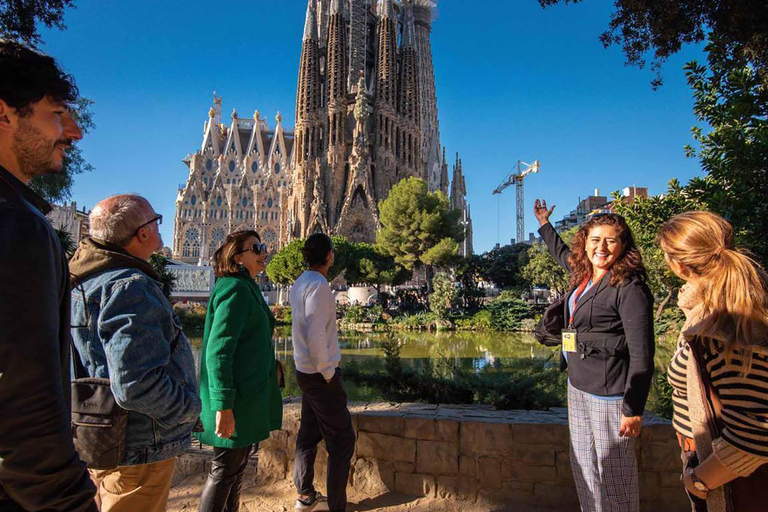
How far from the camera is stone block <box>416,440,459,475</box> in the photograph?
2.70m

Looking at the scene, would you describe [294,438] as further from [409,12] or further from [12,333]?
[409,12]

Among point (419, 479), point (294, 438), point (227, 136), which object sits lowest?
point (419, 479)

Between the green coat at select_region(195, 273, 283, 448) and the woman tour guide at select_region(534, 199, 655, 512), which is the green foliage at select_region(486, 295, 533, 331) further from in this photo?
the green coat at select_region(195, 273, 283, 448)

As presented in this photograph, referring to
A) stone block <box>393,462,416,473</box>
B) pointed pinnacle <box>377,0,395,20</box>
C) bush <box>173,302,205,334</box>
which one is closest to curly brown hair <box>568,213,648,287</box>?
stone block <box>393,462,416,473</box>

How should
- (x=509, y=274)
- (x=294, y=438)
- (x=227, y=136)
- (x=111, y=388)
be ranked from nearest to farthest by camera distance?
(x=111, y=388) → (x=294, y=438) → (x=509, y=274) → (x=227, y=136)

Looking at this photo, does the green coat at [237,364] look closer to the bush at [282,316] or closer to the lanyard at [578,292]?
the lanyard at [578,292]

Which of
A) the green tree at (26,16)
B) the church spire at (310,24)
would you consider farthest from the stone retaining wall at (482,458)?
the church spire at (310,24)

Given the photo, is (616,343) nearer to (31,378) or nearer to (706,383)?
(706,383)

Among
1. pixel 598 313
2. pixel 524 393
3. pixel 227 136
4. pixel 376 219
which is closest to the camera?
pixel 598 313

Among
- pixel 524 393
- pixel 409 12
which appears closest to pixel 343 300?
pixel 524 393

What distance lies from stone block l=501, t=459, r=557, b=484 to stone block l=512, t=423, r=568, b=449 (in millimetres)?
135

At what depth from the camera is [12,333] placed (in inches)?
31.2

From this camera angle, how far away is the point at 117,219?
1.62 metres

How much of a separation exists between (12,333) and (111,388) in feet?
2.35
